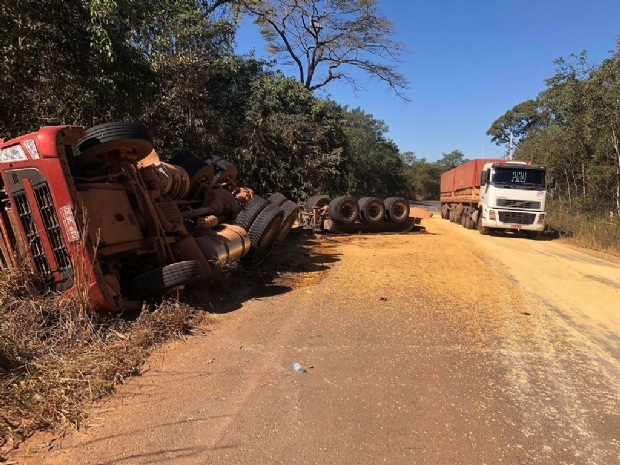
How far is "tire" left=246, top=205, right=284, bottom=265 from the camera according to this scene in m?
6.94

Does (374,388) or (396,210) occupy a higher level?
(396,210)

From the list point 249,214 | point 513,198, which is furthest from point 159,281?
point 513,198

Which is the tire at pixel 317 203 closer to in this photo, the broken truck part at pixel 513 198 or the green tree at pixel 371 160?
the broken truck part at pixel 513 198

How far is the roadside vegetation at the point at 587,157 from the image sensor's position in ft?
49.0

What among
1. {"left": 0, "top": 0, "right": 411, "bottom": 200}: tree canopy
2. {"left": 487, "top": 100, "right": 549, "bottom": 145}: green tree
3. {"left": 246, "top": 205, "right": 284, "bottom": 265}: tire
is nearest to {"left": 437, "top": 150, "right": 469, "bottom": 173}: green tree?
{"left": 487, "top": 100, "right": 549, "bottom": 145}: green tree

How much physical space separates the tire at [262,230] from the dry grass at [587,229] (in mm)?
10428

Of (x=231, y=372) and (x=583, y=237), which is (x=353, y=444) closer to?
(x=231, y=372)

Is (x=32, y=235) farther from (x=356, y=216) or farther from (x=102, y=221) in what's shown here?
(x=356, y=216)

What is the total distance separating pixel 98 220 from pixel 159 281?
0.89 meters

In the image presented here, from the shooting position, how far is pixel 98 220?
434 centimetres

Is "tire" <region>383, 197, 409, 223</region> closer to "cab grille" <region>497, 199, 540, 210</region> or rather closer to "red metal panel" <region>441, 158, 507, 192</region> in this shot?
"cab grille" <region>497, 199, 540, 210</region>

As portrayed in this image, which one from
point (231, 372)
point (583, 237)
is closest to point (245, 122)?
point (583, 237)

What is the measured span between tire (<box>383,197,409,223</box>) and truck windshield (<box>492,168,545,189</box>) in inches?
149

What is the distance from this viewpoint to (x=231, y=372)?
11.8ft
